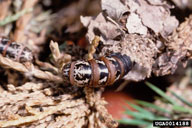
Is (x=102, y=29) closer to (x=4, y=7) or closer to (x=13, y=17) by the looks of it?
(x=13, y=17)

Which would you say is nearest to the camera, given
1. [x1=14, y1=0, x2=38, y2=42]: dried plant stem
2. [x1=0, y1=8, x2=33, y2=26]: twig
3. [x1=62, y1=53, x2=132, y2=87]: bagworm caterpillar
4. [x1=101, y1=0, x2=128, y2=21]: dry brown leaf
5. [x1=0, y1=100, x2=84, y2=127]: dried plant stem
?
[x1=0, y1=100, x2=84, y2=127]: dried plant stem

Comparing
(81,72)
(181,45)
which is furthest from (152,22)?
(81,72)

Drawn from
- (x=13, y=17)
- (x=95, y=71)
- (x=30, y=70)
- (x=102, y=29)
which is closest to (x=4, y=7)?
(x=13, y=17)

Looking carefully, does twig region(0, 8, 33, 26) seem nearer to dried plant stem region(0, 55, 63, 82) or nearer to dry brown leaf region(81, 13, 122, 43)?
dried plant stem region(0, 55, 63, 82)

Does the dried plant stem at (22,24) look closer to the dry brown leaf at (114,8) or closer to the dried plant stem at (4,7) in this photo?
the dried plant stem at (4,7)

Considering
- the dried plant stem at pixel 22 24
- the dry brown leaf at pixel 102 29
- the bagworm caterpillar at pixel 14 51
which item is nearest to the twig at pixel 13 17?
the dried plant stem at pixel 22 24

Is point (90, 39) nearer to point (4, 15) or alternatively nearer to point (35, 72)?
point (35, 72)

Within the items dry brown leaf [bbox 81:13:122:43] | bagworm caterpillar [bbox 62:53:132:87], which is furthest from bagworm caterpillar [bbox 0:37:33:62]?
dry brown leaf [bbox 81:13:122:43]
